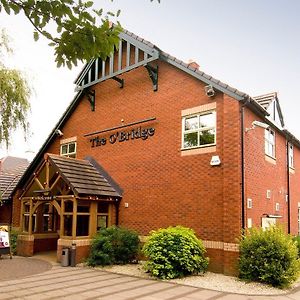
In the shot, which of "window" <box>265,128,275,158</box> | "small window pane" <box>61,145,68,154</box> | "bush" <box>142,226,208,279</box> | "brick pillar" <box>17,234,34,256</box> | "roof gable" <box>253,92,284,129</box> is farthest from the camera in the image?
"small window pane" <box>61,145,68,154</box>

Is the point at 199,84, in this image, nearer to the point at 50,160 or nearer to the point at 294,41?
the point at 294,41

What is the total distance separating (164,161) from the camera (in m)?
13.9

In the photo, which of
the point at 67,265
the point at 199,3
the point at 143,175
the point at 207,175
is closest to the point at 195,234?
the point at 207,175

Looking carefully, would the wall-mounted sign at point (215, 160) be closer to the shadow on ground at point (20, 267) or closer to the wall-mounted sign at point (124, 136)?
the wall-mounted sign at point (124, 136)

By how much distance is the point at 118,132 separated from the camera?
16.0 m

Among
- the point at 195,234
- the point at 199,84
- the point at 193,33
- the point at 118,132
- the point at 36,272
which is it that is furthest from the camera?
the point at 118,132

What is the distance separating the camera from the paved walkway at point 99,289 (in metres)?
8.37

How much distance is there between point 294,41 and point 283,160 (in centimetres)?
773

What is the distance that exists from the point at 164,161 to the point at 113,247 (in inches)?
147

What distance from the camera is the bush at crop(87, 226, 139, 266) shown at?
12.7 m

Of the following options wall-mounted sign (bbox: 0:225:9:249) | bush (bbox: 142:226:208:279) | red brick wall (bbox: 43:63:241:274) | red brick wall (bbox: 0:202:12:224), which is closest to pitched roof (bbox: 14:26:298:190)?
red brick wall (bbox: 43:63:241:274)

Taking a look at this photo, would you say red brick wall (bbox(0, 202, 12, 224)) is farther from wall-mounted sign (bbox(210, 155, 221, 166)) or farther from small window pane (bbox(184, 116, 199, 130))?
wall-mounted sign (bbox(210, 155, 221, 166))

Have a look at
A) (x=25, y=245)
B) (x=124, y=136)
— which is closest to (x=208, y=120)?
(x=124, y=136)

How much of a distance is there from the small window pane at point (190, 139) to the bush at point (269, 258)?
3929mm
